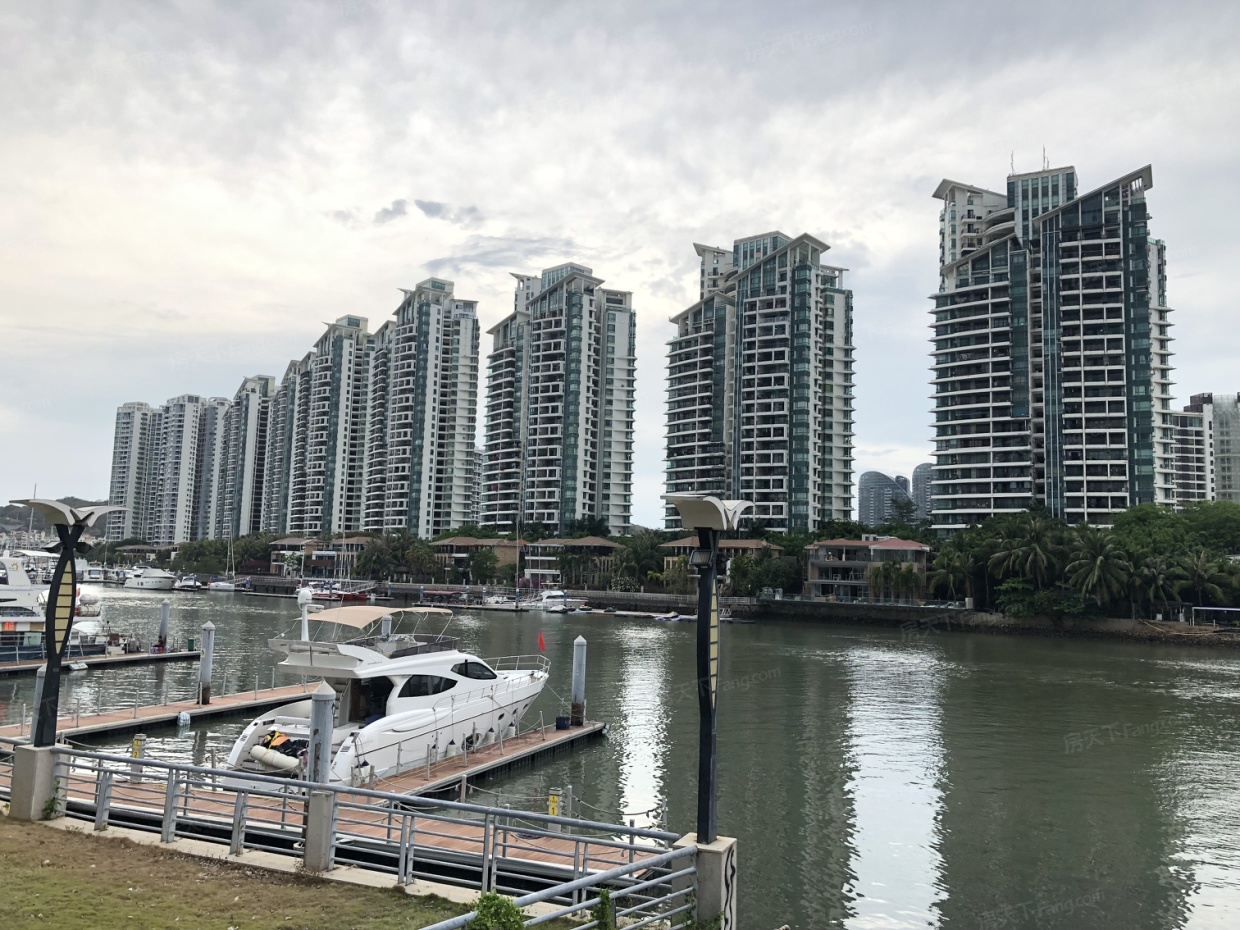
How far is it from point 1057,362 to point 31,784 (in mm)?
122528

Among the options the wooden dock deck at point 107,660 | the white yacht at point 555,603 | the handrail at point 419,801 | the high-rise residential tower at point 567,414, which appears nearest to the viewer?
the handrail at point 419,801

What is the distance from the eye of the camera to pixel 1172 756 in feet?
99.9

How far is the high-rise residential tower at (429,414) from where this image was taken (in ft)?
566

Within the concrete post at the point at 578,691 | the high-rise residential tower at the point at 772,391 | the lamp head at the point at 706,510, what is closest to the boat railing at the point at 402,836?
the lamp head at the point at 706,510

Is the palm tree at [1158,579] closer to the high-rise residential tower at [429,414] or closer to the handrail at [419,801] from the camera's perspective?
the handrail at [419,801]

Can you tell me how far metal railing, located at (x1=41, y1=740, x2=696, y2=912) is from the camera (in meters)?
11.9

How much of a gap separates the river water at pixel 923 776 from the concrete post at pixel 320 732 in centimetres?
784

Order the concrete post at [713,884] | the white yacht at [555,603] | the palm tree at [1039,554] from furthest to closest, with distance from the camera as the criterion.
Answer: the white yacht at [555,603], the palm tree at [1039,554], the concrete post at [713,884]

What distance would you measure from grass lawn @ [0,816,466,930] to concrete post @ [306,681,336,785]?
2.55 m

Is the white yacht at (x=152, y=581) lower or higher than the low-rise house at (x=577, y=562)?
lower

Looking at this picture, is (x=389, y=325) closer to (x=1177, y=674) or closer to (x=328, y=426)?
(x=328, y=426)

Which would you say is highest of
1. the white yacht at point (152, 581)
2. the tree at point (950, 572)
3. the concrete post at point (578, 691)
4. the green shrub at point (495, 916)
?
the tree at point (950, 572)

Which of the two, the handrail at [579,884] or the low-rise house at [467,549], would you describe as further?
the low-rise house at [467,549]

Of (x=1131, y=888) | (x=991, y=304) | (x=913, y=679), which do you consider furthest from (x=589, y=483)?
(x=1131, y=888)
